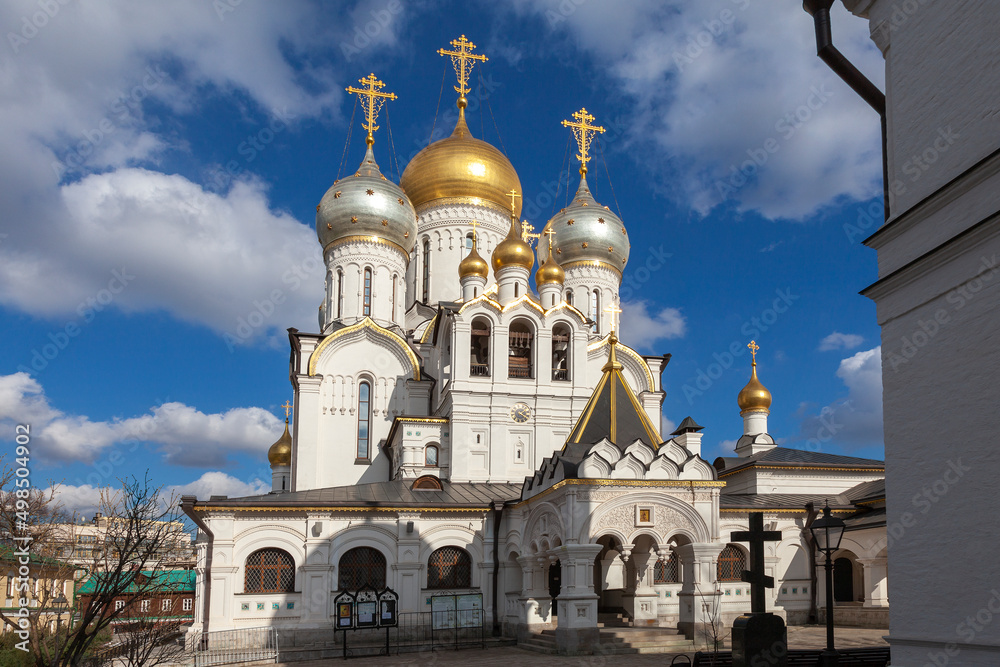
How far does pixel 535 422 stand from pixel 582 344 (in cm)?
258

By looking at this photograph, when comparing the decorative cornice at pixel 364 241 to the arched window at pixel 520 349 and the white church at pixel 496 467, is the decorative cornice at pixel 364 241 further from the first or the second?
the arched window at pixel 520 349

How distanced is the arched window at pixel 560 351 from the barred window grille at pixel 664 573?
236 inches

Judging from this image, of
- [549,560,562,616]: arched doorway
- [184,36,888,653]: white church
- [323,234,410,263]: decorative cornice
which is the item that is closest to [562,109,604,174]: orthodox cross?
[184,36,888,653]: white church

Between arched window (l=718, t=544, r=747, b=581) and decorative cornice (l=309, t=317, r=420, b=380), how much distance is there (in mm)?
10154

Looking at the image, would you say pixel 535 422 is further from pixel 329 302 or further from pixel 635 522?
pixel 329 302

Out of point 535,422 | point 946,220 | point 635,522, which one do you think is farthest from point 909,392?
point 535,422

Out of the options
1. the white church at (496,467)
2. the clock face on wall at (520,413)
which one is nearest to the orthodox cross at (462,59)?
the white church at (496,467)

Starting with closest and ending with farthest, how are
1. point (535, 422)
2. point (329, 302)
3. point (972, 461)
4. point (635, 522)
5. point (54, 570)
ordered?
1. point (972, 461)
2. point (54, 570)
3. point (635, 522)
4. point (535, 422)
5. point (329, 302)

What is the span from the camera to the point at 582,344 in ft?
74.4

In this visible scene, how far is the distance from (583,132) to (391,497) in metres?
19.3

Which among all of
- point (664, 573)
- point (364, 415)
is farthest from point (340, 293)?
point (664, 573)

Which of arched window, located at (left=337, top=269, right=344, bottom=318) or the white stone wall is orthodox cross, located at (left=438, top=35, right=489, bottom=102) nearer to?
arched window, located at (left=337, top=269, right=344, bottom=318)

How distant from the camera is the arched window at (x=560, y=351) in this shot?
896 inches

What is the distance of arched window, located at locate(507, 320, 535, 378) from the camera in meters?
22.5
